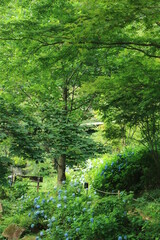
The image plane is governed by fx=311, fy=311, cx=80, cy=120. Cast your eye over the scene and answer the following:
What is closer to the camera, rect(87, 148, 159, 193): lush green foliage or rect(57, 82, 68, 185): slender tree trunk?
rect(87, 148, 159, 193): lush green foliage

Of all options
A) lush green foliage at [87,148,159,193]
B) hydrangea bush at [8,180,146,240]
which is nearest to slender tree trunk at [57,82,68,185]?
lush green foliage at [87,148,159,193]

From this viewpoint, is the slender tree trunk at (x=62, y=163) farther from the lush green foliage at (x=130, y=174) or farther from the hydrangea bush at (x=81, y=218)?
the hydrangea bush at (x=81, y=218)

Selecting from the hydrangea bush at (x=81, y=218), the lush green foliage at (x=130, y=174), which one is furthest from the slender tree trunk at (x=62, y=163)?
the hydrangea bush at (x=81, y=218)

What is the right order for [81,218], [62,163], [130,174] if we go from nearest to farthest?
[81,218] → [130,174] → [62,163]

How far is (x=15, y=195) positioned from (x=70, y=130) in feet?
10.7

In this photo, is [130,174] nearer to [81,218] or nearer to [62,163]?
[62,163]

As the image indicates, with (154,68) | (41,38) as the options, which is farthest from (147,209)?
(41,38)

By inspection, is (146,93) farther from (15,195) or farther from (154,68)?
(15,195)

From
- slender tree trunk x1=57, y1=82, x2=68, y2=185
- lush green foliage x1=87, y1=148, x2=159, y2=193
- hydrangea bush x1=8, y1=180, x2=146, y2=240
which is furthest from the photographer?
slender tree trunk x1=57, y1=82, x2=68, y2=185

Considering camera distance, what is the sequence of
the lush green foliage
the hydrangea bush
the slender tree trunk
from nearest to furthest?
1. the hydrangea bush
2. the lush green foliage
3. the slender tree trunk

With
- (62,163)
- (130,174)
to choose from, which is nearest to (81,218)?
(130,174)

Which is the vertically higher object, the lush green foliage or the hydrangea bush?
the lush green foliage

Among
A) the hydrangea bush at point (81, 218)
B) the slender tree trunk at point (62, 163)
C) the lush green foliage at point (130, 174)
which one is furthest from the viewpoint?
the slender tree trunk at point (62, 163)

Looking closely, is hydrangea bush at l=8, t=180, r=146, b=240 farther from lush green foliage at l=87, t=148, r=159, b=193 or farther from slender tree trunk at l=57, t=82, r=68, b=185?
slender tree trunk at l=57, t=82, r=68, b=185
